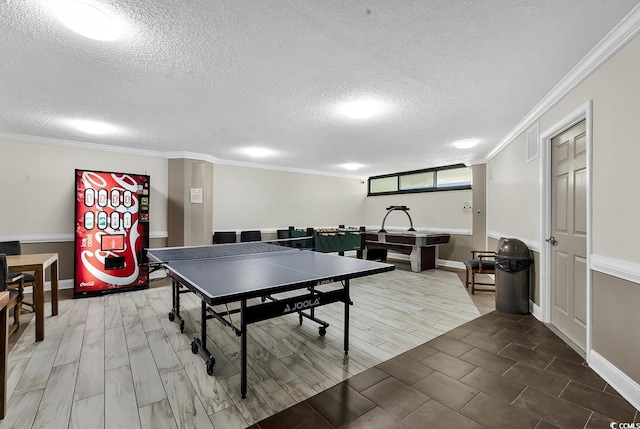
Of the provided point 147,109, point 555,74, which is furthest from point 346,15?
point 147,109

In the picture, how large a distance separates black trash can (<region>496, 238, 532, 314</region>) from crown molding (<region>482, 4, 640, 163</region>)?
1.58m

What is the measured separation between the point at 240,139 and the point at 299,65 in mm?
2536

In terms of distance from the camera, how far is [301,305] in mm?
2342

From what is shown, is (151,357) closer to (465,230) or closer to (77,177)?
(77,177)

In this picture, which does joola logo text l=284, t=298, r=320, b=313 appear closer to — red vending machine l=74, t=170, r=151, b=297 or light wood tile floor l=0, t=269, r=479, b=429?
light wood tile floor l=0, t=269, r=479, b=429

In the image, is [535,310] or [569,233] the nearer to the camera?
[569,233]

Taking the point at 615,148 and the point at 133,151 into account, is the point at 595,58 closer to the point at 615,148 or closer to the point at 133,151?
the point at 615,148

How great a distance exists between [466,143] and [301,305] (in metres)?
4.02

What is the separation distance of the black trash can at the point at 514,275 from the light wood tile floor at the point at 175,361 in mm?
474

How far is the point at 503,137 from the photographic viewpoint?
4.45 metres

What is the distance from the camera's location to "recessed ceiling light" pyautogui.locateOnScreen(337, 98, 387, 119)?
Result: 3.12 meters

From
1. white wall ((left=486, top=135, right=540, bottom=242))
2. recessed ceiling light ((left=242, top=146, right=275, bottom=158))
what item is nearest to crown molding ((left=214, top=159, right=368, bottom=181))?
recessed ceiling light ((left=242, top=146, right=275, bottom=158))

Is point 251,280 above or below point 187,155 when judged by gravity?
below

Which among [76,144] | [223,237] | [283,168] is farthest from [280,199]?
[76,144]
